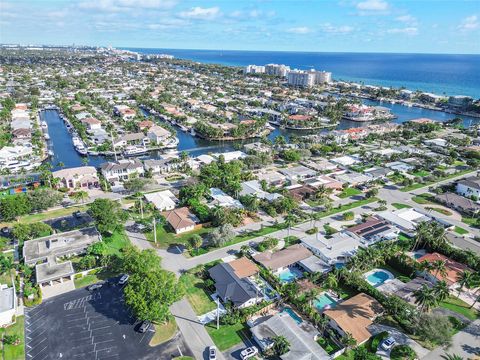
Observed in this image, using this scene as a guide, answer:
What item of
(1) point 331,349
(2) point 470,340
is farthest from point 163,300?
(2) point 470,340

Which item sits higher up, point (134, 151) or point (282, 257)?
point (134, 151)

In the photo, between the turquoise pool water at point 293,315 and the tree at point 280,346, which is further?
the turquoise pool water at point 293,315

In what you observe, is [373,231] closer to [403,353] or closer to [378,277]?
[378,277]

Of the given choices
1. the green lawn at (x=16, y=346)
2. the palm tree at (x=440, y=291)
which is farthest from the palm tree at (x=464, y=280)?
the green lawn at (x=16, y=346)

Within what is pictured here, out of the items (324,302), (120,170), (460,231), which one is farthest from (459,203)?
(120,170)

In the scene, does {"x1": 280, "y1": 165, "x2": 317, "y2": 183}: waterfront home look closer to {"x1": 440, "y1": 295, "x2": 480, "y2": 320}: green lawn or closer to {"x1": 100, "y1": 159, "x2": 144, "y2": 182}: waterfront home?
{"x1": 100, "y1": 159, "x2": 144, "y2": 182}: waterfront home

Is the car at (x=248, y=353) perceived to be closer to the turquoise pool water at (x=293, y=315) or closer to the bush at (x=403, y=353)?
the turquoise pool water at (x=293, y=315)
